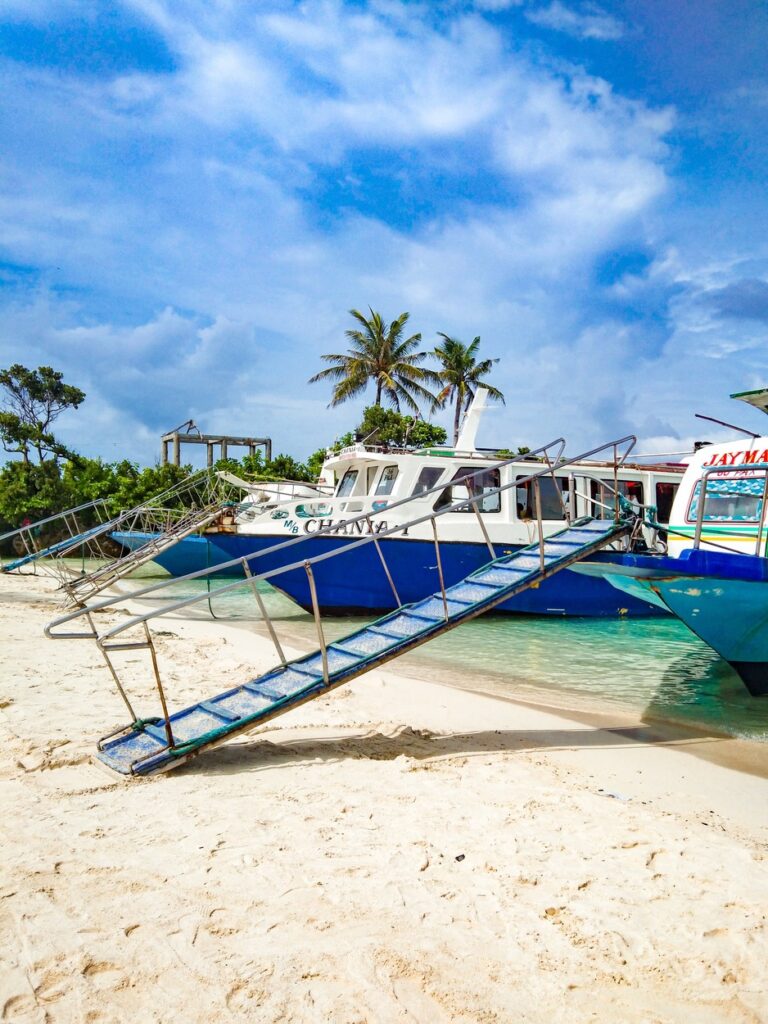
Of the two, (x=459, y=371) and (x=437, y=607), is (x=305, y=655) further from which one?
(x=459, y=371)

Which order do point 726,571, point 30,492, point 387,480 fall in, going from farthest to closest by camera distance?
1. point 30,492
2. point 387,480
3. point 726,571

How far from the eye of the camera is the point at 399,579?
42.0ft

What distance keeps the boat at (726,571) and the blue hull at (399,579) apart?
497 cm

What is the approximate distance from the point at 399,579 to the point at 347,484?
326cm

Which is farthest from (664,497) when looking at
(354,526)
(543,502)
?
(354,526)

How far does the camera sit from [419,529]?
13.0 metres

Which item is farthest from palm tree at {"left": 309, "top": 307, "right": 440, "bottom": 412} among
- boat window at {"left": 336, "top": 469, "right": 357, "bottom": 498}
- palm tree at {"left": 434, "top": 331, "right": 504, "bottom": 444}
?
boat window at {"left": 336, "top": 469, "right": 357, "bottom": 498}

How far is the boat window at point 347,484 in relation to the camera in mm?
15164

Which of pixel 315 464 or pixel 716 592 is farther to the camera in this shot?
pixel 315 464

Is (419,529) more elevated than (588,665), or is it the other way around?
(419,529)

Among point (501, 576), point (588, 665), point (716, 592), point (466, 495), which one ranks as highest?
point (466, 495)

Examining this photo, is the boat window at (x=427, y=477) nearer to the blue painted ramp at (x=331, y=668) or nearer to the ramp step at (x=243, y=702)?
the blue painted ramp at (x=331, y=668)

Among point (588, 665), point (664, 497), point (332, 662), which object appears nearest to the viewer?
point (332, 662)

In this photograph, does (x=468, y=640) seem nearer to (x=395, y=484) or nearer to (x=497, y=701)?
(x=395, y=484)
